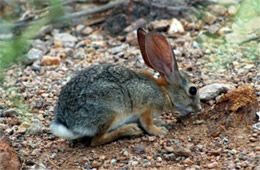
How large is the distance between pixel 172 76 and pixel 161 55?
25 cm

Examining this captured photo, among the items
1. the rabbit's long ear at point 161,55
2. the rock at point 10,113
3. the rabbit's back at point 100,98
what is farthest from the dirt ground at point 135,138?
the rabbit's long ear at point 161,55

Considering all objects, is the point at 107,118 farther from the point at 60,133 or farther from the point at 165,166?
the point at 165,166

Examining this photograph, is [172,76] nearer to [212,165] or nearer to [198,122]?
[198,122]

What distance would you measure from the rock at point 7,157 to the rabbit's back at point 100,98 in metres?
0.60

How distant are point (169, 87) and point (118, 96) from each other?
0.75 metres

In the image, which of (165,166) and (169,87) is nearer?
(165,166)

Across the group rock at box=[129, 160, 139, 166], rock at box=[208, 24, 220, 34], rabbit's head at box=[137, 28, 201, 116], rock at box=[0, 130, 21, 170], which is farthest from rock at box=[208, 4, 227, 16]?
rock at box=[0, 130, 21, 170]

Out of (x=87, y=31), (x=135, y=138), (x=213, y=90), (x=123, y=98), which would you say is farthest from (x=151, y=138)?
(x=87, y=31)

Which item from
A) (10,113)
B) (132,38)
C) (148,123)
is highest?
(132,38)

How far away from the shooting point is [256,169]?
436cm

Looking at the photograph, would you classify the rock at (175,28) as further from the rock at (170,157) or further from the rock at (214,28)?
the rock at (170,157)

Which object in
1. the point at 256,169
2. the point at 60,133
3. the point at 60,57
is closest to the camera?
the point at 256,169

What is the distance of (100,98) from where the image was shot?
510cm

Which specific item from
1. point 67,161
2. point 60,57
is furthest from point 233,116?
point 60,57
